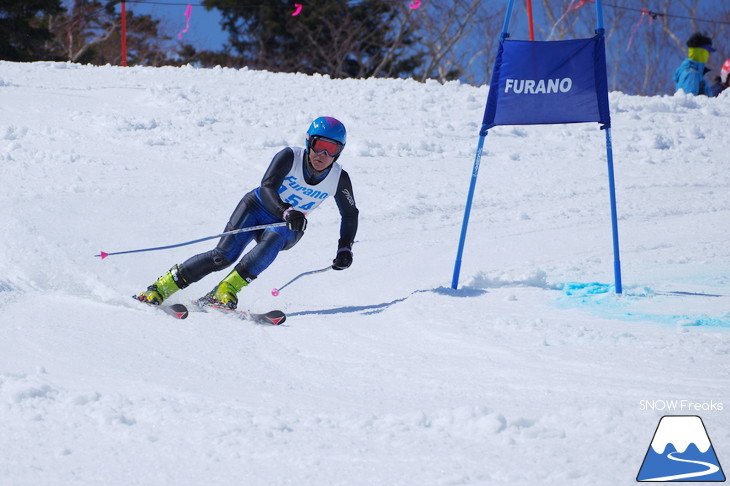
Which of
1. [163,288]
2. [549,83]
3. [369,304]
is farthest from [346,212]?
[549,83]

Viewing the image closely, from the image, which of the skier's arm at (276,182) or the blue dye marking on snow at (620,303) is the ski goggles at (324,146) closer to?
the skier's arm at (276,182)

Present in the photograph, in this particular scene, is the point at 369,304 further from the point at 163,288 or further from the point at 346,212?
the point at 163,288

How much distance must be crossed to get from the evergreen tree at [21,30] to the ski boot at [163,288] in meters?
22.5

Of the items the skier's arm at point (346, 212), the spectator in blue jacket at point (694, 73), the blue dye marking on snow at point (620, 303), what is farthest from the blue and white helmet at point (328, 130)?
the spectator in blue jacket at point (694, 73)

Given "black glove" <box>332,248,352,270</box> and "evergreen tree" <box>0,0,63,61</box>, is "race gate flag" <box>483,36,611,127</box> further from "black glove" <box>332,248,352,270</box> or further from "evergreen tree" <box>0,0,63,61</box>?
"evergreen tree" <box>0,0,63,61</box>

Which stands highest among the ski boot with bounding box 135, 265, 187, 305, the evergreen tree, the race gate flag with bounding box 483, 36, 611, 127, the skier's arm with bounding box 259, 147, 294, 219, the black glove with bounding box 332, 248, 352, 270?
the evergreen tree

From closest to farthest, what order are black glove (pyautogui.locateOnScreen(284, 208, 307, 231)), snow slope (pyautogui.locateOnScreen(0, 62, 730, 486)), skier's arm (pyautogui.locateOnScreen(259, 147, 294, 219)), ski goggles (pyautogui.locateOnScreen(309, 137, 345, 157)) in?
snow slope (pyautogui.locateOnScreen(0, 62, 730, 486)), black glove (pyautogui.locateOnScreen(284, 208, 307, 231)), skier's arm (pyautogui.locateOnScreen(259, 147, 294, 219)), ski goggles (pyautogui.locateOnScreen(309, 137, 345, 157))

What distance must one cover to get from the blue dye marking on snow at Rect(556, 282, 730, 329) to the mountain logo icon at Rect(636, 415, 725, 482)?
179cm

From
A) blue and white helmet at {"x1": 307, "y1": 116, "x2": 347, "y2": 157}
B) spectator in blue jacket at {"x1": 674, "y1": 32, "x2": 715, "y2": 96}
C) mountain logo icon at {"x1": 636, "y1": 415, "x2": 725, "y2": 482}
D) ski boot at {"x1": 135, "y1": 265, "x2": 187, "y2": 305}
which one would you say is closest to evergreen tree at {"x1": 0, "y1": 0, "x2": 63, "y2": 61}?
spectator in blue jacket at {"x1": 674, "y1": 32, "x2": 715, "y2": 96}

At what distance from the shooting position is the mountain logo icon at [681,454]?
2578 millimetres

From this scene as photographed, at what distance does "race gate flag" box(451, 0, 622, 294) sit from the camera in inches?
215

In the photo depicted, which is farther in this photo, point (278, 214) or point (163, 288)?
point (163, 288)

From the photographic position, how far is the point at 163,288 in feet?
17.8

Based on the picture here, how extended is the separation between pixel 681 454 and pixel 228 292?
129 inches
